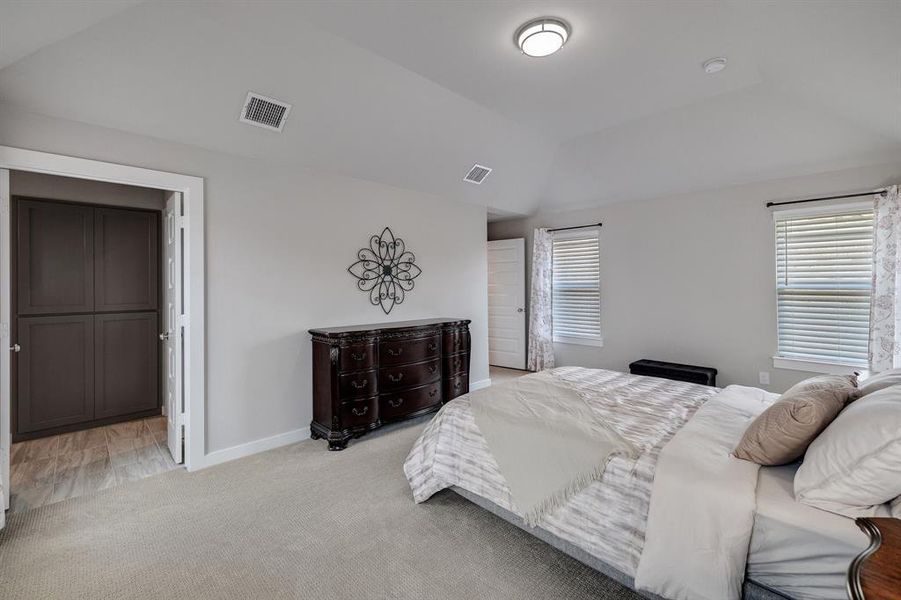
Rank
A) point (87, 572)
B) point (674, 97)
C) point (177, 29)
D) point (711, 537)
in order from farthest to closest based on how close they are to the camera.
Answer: point (674, 97), point (177, 29), point (87, 572), point (711, 537)

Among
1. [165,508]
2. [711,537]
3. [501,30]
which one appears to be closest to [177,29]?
[501,30]

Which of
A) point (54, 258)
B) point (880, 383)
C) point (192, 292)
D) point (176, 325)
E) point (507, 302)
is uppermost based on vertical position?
point (54, 258)

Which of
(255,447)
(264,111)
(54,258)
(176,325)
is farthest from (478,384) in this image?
(54,258)

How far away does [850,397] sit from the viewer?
1685 millimetres

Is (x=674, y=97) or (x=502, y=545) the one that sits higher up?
(x=674, y=97)

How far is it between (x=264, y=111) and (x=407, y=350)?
222 cm

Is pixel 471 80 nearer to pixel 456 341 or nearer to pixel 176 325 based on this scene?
pixel 456 341

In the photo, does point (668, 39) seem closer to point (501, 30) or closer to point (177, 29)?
point (501, 30)

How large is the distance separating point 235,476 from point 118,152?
233 cm

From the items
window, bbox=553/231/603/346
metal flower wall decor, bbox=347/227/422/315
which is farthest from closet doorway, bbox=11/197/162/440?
window, bbox=553/231/603/346

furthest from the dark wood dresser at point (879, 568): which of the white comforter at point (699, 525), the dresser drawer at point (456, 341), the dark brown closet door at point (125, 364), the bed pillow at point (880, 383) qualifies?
the dark brown closet door at point (125, 364)

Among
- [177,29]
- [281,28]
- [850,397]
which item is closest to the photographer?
[850,397]

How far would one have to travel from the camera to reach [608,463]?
1.77 meters

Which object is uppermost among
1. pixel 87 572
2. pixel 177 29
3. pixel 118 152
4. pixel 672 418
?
pixel 177 29
